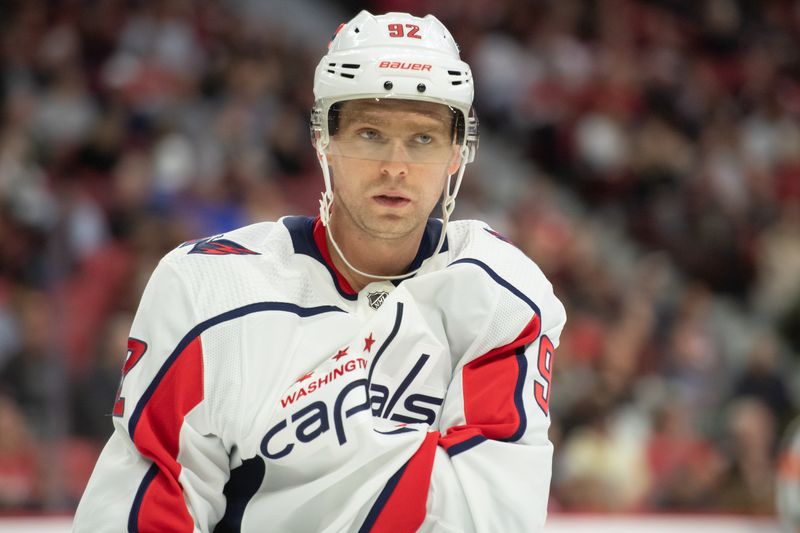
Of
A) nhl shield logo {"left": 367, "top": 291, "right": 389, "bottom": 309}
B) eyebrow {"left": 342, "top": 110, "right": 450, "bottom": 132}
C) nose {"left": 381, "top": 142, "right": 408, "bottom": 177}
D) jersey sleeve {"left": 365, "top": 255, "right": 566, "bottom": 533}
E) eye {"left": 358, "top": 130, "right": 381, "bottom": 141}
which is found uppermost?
eyebrow {"left": 342, "top": 110, "right": 450, "bottom": 132}

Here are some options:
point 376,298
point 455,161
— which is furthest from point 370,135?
point 376,298

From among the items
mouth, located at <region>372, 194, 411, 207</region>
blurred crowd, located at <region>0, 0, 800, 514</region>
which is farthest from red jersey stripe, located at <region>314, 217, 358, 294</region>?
blurred crowd, located at <region>0, 0, 800, 514</region>

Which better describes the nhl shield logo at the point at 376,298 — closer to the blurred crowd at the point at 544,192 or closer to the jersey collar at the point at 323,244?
the jersey collar at the point at 323,244

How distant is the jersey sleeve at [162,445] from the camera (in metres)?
1.79

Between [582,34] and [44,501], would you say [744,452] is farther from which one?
[582,34]

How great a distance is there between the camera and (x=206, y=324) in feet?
6.18

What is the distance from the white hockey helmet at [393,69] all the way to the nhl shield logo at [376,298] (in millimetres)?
294

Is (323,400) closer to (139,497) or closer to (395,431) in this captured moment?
(395,431)

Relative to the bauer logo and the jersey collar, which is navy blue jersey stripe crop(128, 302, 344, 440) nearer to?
the jersey collar

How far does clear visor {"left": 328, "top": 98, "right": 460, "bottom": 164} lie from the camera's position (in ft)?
6.66

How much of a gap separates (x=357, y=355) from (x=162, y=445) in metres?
0.36

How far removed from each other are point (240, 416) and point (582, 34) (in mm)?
6077

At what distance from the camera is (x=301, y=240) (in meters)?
2.11

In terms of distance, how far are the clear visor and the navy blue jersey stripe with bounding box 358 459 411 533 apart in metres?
0.57
